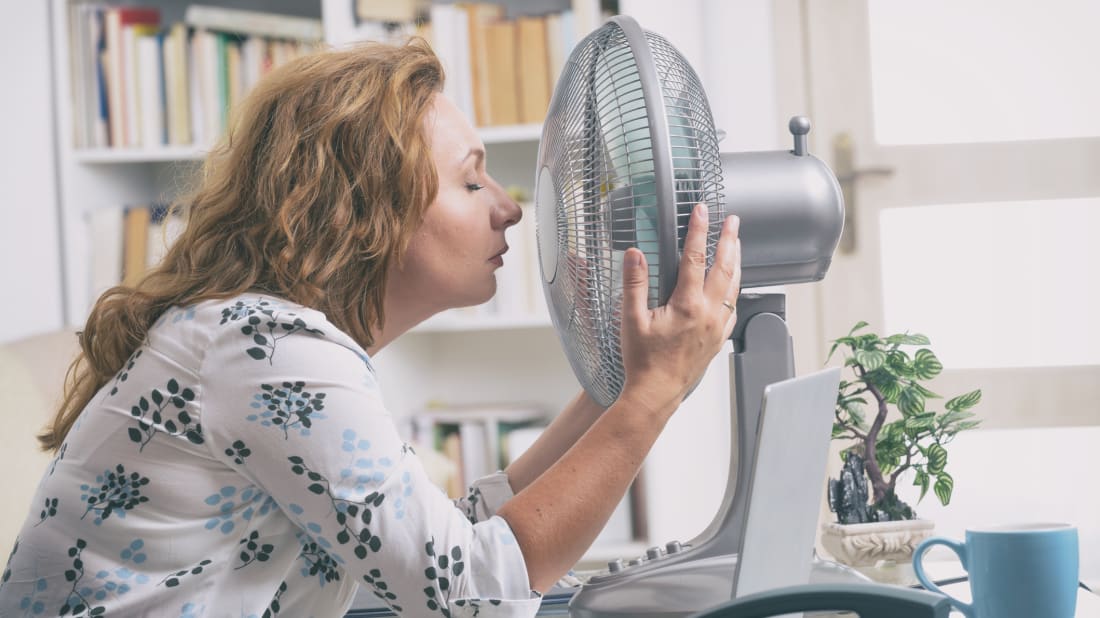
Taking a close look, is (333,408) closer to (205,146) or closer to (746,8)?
(205,146)

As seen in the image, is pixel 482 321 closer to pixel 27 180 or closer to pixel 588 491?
pixel 27 180

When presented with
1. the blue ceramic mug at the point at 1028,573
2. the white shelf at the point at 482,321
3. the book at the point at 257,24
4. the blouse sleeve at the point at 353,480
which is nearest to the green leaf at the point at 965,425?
the blue ceramic mug at the point at 1028,573

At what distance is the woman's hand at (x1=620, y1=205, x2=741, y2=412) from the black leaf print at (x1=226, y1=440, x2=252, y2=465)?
0.91ft

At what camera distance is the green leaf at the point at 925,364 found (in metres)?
0.91

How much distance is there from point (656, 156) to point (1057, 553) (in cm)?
35

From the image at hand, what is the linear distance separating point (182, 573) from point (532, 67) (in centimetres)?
154

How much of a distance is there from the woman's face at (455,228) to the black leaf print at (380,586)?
0.30 meters

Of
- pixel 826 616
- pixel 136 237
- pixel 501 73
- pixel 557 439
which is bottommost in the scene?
pixel 826 616

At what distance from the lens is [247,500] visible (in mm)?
804

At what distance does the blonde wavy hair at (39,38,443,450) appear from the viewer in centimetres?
87

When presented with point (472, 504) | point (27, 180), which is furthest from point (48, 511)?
point (27, 180)

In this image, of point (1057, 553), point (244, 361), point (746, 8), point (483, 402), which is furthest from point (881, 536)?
point (746, 8)

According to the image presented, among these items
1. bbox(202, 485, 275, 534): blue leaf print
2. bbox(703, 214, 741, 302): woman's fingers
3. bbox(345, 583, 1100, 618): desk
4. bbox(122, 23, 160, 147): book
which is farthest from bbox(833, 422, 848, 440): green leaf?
bbox(122, 23, 160, 147): book

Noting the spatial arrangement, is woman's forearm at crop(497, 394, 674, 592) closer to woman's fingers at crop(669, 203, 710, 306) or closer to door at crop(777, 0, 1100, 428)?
woman's fingers at crop(669, 203, 710, 306)
